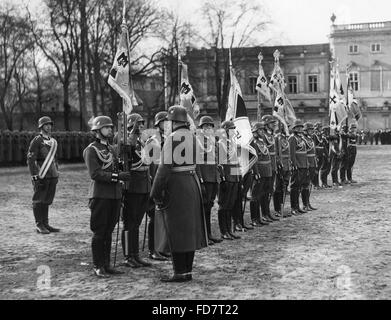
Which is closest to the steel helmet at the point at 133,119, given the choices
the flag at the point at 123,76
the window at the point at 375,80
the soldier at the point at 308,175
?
the flag at the point at 123,76

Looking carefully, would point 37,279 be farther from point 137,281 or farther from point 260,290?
point 260,290

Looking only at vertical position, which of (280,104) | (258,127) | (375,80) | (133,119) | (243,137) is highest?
(375,80)

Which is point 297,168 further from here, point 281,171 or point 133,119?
point 133,119

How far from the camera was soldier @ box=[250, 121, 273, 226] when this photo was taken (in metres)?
10.5

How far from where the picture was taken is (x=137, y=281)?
642 centimetres

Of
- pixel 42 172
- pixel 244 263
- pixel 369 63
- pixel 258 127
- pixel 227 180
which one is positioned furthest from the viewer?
pixel 369 63

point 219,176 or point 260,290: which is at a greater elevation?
point 219,176

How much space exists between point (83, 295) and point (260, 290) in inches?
71.1

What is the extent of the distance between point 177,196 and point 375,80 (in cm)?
5948

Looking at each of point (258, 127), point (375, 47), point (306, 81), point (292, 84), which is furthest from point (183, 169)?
point (375, 47)

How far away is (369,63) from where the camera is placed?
2437 inches

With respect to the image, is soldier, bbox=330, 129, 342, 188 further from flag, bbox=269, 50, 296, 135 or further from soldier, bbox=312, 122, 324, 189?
flag, bbox=269, 50, 296, 135

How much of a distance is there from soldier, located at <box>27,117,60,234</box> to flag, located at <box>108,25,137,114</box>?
302cm

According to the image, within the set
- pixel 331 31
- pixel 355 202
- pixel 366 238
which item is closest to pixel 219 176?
pixel 366 238
